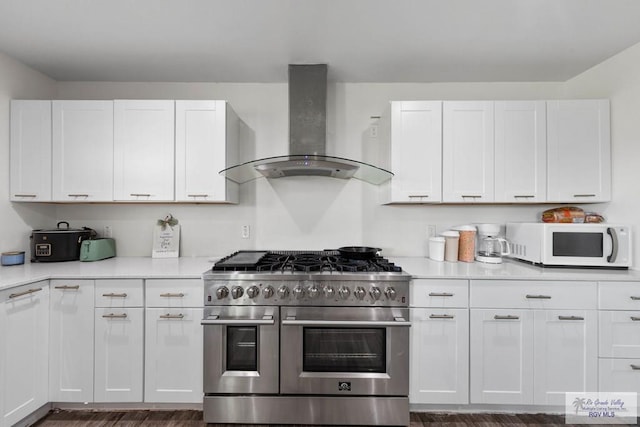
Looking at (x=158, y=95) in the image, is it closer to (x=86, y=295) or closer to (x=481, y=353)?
(x=86, y=295)

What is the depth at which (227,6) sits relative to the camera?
1.79 metres

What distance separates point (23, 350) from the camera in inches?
73.7

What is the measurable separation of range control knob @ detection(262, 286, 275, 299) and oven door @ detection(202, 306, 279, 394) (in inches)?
3.3

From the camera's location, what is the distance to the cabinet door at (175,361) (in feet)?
6.72

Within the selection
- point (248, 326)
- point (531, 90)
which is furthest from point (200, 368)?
point (531, 90)

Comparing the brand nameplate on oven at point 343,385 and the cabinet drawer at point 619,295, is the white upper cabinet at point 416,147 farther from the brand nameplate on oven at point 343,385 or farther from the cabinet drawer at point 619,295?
the brand nameplate on oven at point 343,385

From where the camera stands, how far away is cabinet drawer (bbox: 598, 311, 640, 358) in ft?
6.42

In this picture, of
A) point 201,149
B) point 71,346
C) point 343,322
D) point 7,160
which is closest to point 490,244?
point 343,322

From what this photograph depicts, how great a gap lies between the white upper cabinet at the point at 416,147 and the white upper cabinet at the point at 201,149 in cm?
132

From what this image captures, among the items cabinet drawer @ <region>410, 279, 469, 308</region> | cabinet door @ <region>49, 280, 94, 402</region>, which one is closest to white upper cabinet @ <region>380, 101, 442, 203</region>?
cabinet drawer @ <region>410, 279, 469, 308</region>

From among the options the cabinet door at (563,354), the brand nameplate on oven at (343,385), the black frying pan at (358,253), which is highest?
the black frying pan at (358,253)

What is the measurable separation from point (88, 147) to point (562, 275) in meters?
3.49
